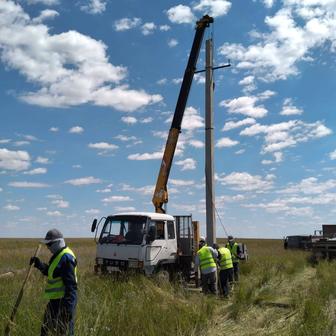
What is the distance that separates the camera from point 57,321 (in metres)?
Answer: 6.88

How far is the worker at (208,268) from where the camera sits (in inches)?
574

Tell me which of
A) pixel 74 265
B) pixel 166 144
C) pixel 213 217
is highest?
pixel 166 144

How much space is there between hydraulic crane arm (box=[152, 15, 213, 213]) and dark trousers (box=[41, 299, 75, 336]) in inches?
434

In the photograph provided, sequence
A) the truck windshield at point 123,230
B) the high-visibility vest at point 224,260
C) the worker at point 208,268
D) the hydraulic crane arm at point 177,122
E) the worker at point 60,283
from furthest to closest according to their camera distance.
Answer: the hydraulic crane arm at point 177,122 < the high-visibility vest at point 224,260 < the truck windshield at point 123,230 < the worker at point 208,268 < the worker at point 60,283

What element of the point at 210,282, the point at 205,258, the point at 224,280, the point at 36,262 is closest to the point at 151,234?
the point at 205,258

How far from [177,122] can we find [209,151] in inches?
62.5

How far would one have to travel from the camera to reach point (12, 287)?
36.6ft

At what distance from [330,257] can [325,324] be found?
1852 cm

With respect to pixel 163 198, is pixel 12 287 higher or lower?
lower

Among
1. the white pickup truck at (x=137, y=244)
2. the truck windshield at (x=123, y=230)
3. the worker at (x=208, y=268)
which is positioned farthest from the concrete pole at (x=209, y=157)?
the truck windshield at (x=123, y=230)

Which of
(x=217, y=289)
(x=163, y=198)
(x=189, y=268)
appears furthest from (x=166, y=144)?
(x=217, y=289)

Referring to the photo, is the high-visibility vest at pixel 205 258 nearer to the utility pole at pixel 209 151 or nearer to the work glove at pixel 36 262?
the utility pole at pixel 209 151

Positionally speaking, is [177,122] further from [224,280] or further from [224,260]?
[224,280]

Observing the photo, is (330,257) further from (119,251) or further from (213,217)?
(119,251)
